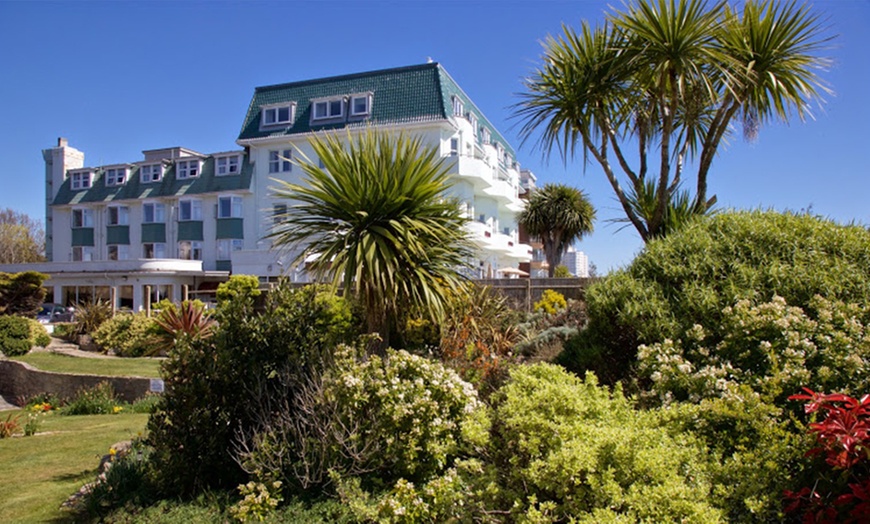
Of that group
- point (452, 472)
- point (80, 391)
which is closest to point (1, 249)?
point (80, 391)

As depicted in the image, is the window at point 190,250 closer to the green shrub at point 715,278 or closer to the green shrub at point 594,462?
the green shrub at point 715,278

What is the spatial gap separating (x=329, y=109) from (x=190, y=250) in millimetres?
14345

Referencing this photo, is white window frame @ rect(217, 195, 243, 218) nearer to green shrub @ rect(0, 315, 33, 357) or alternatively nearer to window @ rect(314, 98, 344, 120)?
window @ rect(314, 98, 344, 120)

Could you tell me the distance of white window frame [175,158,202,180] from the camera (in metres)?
39.9

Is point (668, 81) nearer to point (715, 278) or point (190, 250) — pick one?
point (715, 278)

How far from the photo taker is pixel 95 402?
1316 centimetres

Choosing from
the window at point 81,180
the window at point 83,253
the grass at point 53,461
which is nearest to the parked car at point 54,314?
the window at point 83,253

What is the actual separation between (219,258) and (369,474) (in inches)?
1391

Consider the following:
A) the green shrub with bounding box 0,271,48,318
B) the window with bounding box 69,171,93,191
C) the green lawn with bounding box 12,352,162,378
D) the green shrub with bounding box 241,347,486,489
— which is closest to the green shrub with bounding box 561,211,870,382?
the green shrub with bounding box 241,347,486,489

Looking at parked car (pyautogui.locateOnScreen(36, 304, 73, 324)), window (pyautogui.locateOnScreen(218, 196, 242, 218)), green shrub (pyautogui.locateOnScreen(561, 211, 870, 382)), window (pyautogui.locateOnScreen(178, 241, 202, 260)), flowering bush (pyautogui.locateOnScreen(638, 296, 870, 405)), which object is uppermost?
window (pyautogui.locateOnScreen(218, 196, 242, 218))

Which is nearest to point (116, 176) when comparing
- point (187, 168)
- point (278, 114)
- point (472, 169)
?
point (187, 168)

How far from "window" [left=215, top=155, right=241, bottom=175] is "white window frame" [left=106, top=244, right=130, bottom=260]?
1003 cm

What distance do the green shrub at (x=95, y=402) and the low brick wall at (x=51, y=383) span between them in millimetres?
298

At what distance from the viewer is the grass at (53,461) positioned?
243 inches
